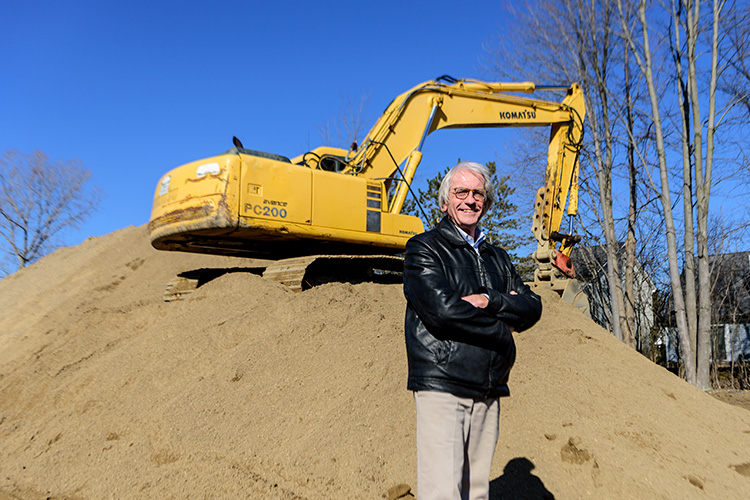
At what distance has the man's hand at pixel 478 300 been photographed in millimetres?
2230

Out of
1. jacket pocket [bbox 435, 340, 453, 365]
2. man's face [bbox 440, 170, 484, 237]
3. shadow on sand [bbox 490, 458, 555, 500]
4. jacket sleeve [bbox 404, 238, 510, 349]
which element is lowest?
shadow on sand [bbox 490, 458, 555, 500]

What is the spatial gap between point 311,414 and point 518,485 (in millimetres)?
1667

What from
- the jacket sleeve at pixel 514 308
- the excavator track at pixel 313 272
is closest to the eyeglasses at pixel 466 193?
the jacket sleeve at pixel 514 308

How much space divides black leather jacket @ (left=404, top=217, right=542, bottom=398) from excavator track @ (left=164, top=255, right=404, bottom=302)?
457 centimetres

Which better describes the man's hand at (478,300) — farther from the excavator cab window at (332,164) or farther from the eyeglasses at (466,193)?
the excavator cab window at (332,164)

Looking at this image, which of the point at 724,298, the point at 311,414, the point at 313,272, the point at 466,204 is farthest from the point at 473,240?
the point at 724,298

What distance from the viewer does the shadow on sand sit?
358 cm

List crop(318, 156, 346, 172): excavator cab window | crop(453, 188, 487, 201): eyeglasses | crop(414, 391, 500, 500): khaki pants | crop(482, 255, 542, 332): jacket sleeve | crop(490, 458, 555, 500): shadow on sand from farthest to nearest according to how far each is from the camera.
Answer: crop(318, 156, 346, 172): excavator cab window
crop(490, 458, 555, 500): shadow on sand
crop(453, 188, 487, 201): eyeglasses
crop(482, 255, 542, 332): jacket sleeve
crop(414, 391, 500, 500): khaki pants

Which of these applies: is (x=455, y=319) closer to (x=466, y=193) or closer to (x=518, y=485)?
(x=466, y=193)

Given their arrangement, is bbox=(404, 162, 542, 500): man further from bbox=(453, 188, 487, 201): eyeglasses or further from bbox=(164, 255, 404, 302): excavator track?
bbox=(164, 255, 404, 302): excavator track

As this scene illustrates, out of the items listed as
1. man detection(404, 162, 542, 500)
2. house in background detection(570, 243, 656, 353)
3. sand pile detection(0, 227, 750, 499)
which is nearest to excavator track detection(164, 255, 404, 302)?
sand pile detection(0, 227, 750, 499)

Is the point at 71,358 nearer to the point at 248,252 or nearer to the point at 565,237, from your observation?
the point at 248,252

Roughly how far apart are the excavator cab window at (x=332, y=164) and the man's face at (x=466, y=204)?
5.63 m

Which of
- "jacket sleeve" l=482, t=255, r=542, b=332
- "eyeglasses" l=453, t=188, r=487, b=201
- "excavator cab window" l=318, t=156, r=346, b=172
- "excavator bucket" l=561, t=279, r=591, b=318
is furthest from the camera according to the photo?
"excavator cab window" l=318, t=156, r=346, b=172
